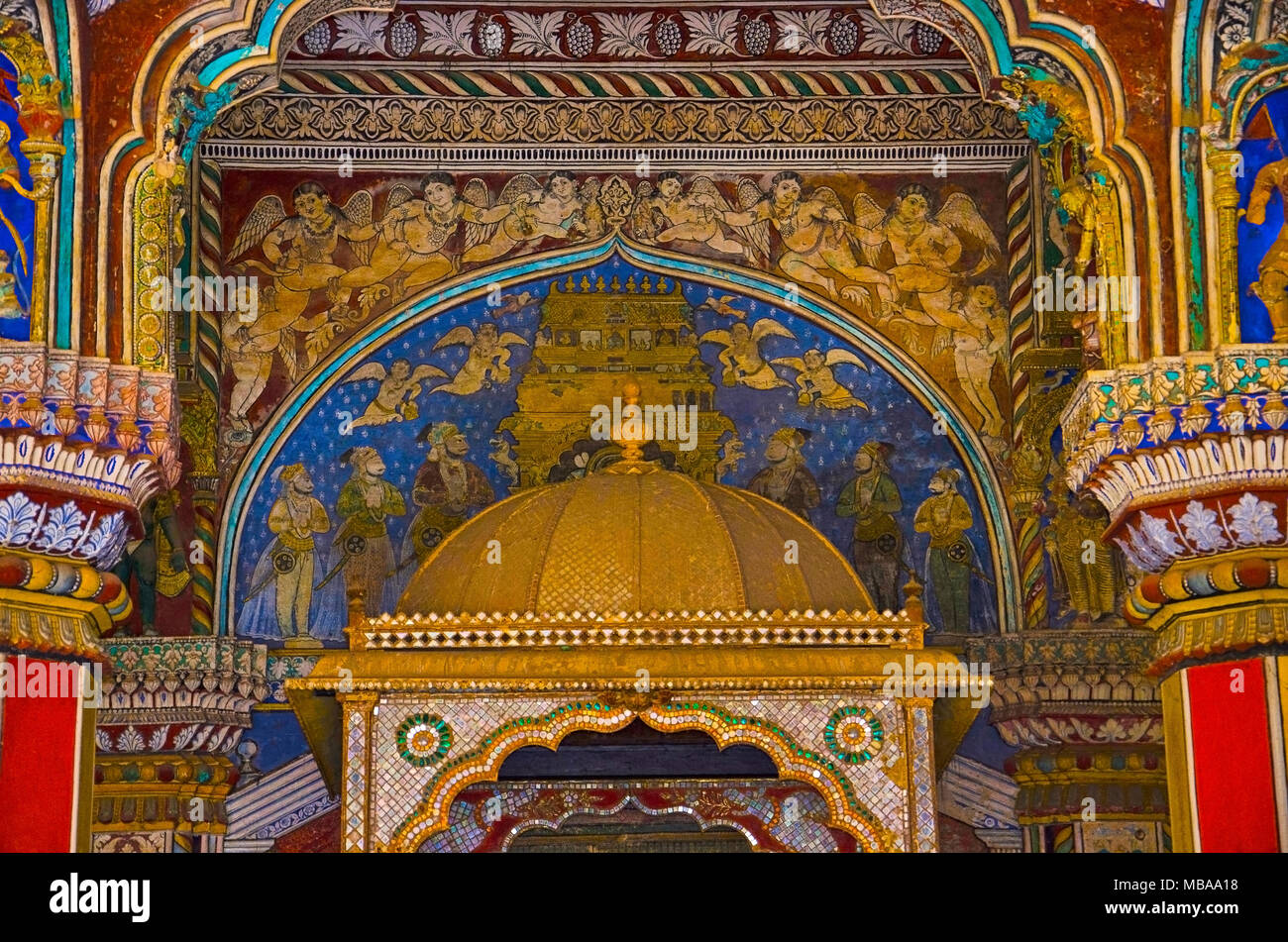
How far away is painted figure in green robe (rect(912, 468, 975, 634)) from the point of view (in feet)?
38.8

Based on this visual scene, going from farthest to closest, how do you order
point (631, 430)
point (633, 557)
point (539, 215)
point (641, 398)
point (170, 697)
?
point (539, 215) → point (641, 398) → point (170, 697) → point (631, 430) → point (633, 557)

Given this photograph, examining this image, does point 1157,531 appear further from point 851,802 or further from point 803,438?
point 803,438

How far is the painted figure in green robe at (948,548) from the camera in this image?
11.8 metres

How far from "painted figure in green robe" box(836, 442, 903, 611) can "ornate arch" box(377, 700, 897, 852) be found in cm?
217

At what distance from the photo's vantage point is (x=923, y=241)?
12.2 m

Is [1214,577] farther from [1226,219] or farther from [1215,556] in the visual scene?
[1226,219]

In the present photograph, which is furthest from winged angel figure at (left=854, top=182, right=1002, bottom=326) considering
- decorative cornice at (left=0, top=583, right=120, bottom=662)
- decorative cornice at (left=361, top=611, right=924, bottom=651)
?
decorative cornice at (left=0, top=583, right=120, bottom=662)

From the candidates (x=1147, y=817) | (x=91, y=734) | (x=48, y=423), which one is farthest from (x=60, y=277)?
(x=1147, y=817)

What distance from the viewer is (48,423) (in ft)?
28.9

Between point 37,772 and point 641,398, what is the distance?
4.10m

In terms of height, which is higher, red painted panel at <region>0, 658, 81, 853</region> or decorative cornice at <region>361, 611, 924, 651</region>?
decorative cornice at <region>361, 611, 924, 651</region>

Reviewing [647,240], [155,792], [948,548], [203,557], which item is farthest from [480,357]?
[155,792]

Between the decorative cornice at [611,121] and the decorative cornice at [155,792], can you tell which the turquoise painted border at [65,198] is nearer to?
the decorative cornice at [611,121]

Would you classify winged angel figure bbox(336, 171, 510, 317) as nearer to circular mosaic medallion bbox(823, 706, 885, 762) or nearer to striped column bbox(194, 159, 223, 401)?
striped column bbox(194, 159, 223, 401)
